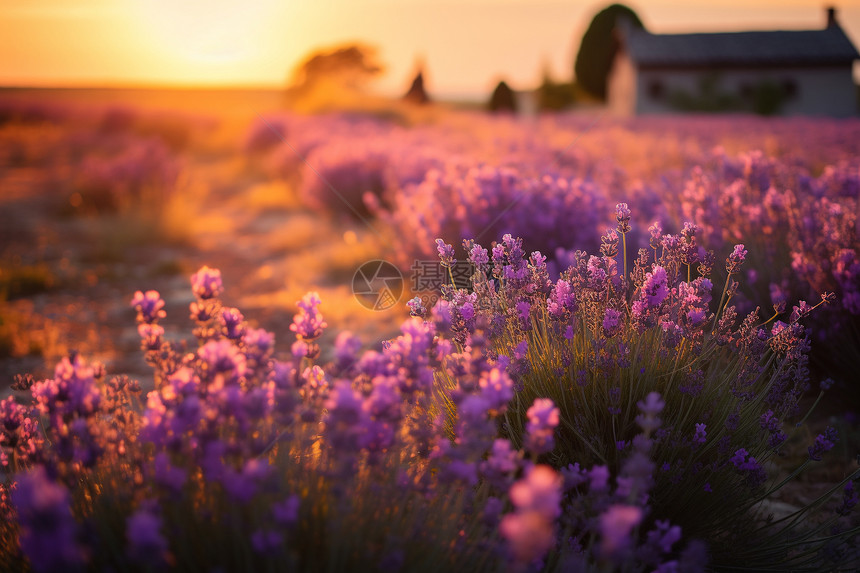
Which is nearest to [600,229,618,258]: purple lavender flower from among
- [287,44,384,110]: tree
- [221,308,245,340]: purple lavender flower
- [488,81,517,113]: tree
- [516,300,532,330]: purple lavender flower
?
[516,300,532,330]: purple lavender flower

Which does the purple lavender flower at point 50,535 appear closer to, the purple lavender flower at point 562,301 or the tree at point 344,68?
the purple lavender flower at point 562,301

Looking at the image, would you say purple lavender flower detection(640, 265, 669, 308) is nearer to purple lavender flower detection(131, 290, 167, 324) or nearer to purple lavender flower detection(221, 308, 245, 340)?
purple lavender flower detection(221, 308, 245, 340)

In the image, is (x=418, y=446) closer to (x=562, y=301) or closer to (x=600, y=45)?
(x=562, y=301)

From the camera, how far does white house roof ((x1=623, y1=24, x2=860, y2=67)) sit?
91.8 ft

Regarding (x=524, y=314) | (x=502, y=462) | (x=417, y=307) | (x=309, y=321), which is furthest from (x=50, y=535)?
(x=524, y=314)

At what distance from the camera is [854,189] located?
13.7 feet

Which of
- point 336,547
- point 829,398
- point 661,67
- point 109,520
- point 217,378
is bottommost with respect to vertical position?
point 109,520

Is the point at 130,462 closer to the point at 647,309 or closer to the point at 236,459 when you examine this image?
the point at 236,459

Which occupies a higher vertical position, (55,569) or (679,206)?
(679,206)

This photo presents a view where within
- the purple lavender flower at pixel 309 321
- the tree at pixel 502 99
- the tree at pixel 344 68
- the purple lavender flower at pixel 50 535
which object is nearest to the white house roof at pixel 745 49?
the tree at pixel 502 99

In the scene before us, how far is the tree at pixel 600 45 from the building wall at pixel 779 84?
6.43 m

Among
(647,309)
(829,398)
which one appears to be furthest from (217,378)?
(829,398)

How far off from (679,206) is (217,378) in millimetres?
3954

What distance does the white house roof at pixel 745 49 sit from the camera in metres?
28.0
